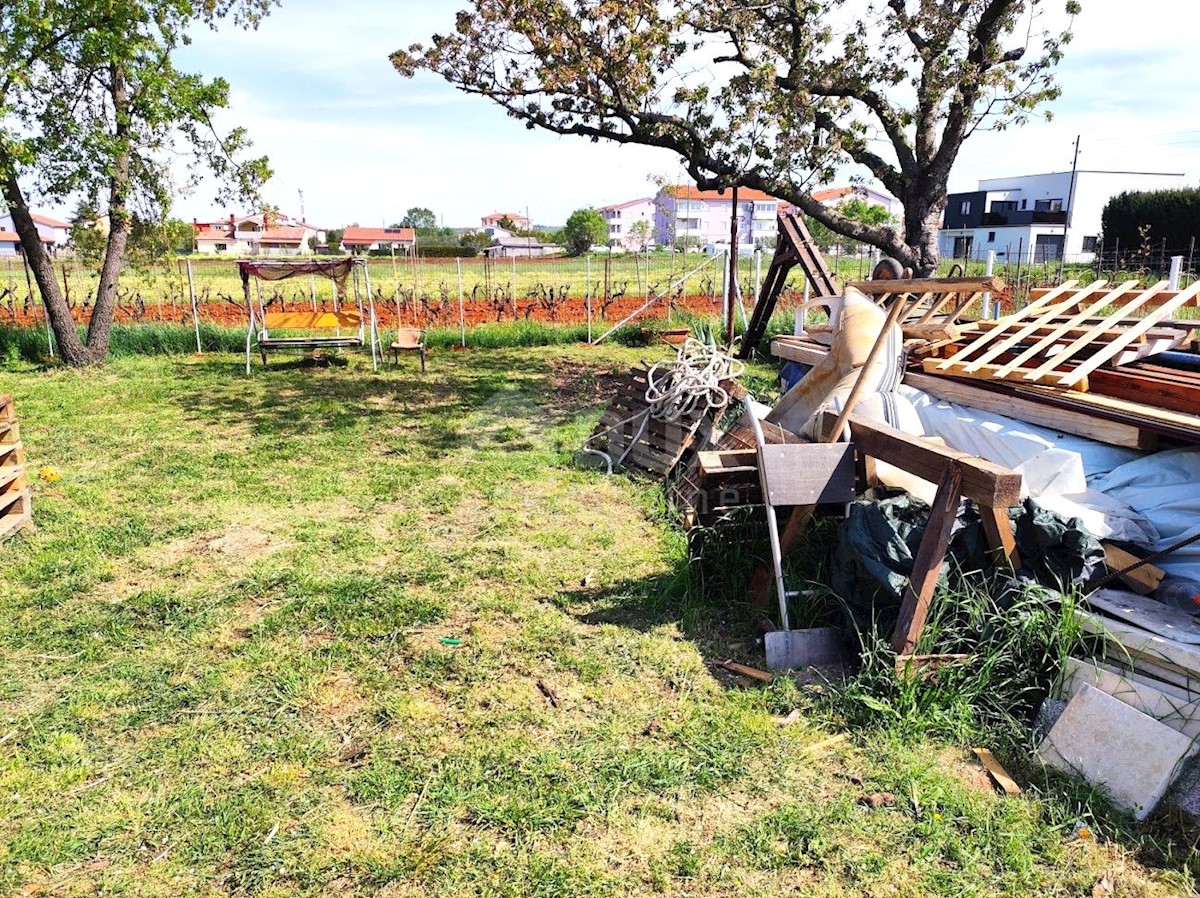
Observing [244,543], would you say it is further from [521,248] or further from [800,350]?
[521,248]

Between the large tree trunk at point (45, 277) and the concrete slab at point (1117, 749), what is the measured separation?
43.3ft

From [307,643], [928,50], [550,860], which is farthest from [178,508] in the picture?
[928,50]

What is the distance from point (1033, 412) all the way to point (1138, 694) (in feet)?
6.95

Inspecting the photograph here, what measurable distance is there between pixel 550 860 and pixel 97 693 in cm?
233

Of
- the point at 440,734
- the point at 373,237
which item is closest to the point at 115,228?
the point at 440,734

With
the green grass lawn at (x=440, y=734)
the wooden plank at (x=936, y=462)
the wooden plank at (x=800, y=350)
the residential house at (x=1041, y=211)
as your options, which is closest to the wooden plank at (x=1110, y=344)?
the wooden plank at (x=936, y=462)

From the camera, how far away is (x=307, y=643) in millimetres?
3971

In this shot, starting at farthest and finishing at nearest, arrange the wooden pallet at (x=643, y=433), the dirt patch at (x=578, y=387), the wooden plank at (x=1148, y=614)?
1. the dirt patch at (x=578, y=387)
2. the wooden pallet at (x=643, y=433)
3. the wooden plank at (x=1148, y=614)

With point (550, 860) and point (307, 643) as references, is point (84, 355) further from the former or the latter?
point (550, 860)

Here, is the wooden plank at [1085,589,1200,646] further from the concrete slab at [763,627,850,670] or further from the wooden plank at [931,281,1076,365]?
the wooden plank at [931,281,1076,365]

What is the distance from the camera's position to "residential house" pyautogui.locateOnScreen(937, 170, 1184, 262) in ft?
156

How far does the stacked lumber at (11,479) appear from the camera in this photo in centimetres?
519

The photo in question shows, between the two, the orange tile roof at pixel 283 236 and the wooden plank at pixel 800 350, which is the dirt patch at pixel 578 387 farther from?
the orange tile roof at pixel 283 236

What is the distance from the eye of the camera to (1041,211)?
49.2 meters
